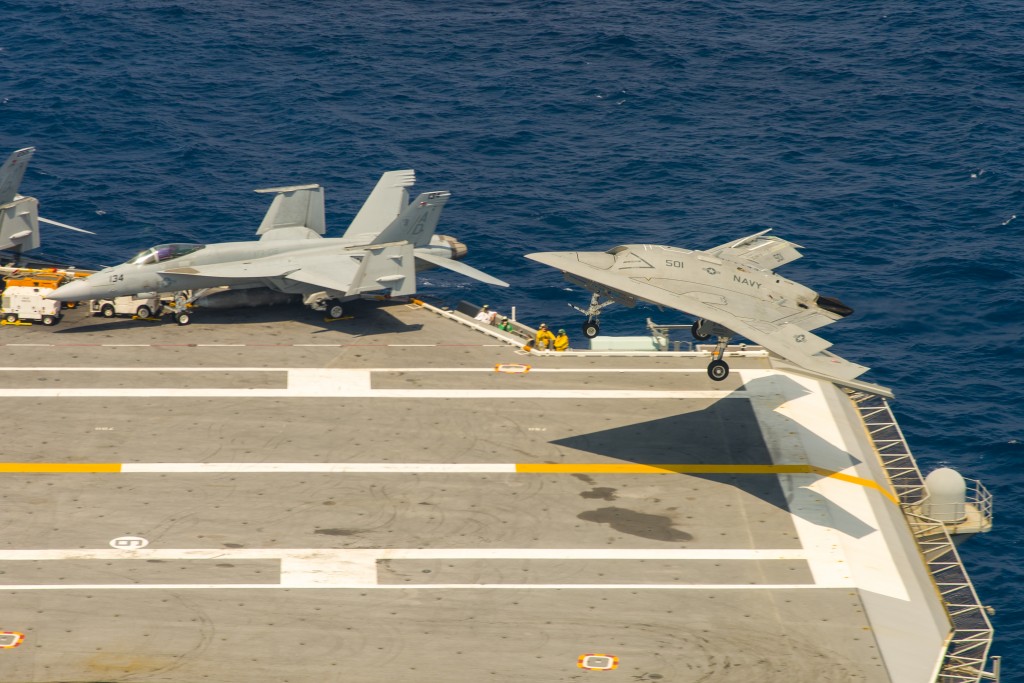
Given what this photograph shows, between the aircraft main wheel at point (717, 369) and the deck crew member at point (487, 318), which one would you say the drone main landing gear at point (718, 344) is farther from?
the deck crew member at point (487, 318)

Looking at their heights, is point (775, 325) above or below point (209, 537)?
above

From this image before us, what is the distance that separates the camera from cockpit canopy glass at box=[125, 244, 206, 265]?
5138 centimetres

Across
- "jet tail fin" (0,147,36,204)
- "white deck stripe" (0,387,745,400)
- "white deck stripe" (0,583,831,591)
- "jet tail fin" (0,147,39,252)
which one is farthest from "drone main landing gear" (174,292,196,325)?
"white deck stripe" (0,583,831,591)

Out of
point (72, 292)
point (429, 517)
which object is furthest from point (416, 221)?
point (429, 517)

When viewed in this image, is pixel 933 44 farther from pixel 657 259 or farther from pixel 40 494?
pixel 40 494

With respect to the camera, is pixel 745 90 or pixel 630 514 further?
pixel 745 90

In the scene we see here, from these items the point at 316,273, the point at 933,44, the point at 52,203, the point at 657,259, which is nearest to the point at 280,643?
the point at 657,259

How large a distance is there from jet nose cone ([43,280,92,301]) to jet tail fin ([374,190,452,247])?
12725 mm

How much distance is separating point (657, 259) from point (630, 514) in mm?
9078

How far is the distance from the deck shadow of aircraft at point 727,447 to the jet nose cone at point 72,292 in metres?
21.7

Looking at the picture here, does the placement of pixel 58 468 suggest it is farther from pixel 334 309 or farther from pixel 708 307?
pixel 708 307

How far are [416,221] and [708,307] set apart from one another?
58.3 feet

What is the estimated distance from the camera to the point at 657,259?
42.2 m

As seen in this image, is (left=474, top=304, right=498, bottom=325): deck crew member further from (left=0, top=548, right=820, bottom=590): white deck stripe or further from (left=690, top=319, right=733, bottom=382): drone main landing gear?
(left=0, top=548, right=820, bottom=590): white deck stripe
